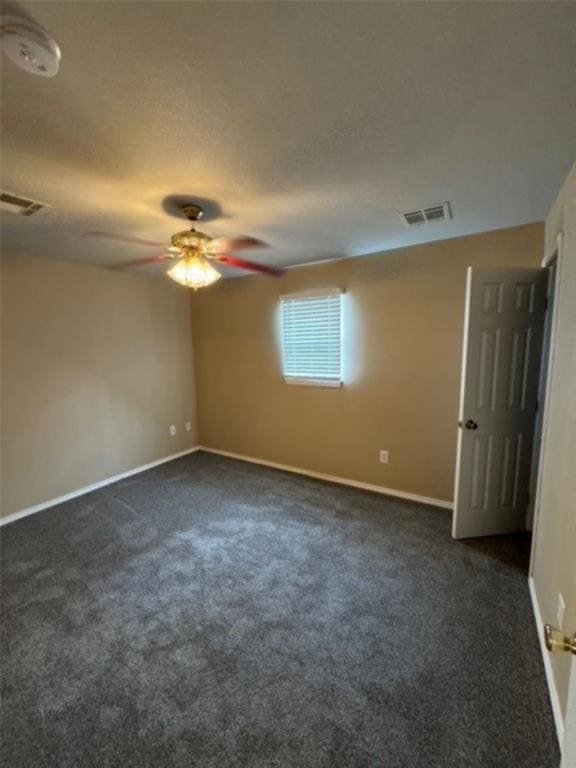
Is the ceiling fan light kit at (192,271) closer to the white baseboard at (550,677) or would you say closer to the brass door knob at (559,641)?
the brass door knob at (559,641)

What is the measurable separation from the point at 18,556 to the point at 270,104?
330cm

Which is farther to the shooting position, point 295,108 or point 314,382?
point 314,382

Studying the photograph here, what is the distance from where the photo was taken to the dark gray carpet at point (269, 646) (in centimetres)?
133

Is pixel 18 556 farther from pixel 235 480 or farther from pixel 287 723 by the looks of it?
pixel 287 723

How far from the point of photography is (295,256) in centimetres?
340

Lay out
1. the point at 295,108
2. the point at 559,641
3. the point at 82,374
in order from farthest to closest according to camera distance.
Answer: the point at 82,374 → the point at 295,108 → the point at 559,641

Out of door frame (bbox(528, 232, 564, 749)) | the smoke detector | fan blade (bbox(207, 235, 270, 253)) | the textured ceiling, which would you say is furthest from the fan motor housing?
door frame (bbox(528, 232, 564, 749))

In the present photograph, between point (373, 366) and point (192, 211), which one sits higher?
point (192, 211)

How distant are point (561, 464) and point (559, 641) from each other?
1143mm

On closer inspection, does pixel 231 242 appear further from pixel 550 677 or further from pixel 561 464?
pixel 550 677

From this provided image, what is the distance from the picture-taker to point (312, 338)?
3756mm

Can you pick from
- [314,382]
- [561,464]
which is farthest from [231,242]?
[561,464]

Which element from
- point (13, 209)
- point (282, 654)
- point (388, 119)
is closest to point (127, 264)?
point (13, 209)

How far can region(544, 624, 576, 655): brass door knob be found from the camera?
708 millimetres
